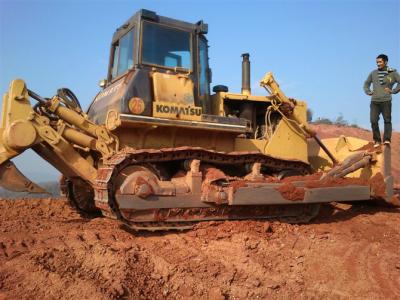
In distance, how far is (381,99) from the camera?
7273 millimetres

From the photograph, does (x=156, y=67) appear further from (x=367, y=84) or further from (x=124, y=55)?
(x=367, y=84)

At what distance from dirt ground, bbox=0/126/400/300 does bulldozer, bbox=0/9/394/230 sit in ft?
1.28

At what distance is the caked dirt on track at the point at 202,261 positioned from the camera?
3764mm

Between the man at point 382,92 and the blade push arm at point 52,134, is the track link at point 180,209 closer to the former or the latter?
the blade push arm at point 52,134

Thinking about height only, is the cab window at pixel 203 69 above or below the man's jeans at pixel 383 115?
above

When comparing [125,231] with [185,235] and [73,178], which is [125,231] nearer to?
[185,235]

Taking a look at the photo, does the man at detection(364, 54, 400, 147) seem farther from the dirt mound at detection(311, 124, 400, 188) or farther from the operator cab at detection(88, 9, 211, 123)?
the dirt mound at detection(311, 124, 400, 188)

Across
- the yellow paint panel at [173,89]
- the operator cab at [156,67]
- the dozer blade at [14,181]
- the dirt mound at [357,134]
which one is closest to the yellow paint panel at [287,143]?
the operator cab at [156,67]

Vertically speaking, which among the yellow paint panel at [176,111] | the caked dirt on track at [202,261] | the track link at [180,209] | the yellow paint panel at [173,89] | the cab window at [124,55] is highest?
the cab window at [124,55]

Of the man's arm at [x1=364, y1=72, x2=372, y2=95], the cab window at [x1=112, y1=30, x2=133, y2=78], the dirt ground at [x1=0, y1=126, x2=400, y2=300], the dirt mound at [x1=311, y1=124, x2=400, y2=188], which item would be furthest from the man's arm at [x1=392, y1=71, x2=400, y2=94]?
the dirt mound at [x1=311, y1=124, x2=400, y2=188]

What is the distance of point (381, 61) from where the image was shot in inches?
291

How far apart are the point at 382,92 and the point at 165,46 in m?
3.89

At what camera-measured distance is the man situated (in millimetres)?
7238

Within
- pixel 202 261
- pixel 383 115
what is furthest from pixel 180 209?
pixel 383 115
